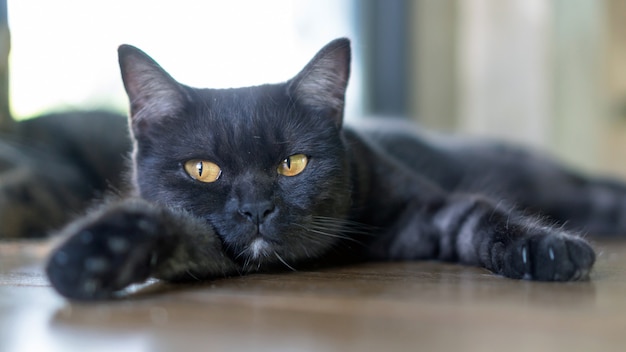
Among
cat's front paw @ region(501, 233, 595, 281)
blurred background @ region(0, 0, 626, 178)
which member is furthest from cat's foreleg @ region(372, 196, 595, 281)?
blurred background @ region(0, 0, 626, 178)

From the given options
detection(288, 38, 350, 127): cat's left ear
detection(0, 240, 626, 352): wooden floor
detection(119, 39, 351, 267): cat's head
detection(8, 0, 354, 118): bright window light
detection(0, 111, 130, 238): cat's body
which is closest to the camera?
detection(0, 240, 626, 352): wooden floor

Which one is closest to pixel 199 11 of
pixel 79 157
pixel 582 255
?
pixel 79 157

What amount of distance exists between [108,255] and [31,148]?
Answer: 1.59 meters

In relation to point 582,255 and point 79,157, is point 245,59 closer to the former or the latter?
point 79,157

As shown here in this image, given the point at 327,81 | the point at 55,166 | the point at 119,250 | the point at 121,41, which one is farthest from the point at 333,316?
the point at 121,41

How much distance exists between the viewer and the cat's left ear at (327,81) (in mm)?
1536

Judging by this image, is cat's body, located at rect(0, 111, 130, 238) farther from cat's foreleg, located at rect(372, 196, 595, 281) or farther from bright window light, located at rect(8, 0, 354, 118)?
cat's foreleg, located at rect(372, 196, 595, 281)

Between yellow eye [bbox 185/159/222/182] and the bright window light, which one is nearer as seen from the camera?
yellow eye [bbox 185/159/222/182]

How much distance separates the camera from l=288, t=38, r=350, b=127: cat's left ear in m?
1.54

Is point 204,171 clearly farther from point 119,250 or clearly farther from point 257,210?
point 119,250

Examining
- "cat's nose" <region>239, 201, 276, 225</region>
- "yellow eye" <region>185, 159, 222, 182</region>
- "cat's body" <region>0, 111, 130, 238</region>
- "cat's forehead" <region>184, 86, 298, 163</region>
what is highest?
"cat's forehead" <region>184, 86, 298, 163</region>

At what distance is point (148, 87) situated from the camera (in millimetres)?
1478

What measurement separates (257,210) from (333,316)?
377mm

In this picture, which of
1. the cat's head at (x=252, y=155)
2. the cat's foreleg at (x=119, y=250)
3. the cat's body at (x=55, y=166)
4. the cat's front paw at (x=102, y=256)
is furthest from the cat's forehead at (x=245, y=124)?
the cat's body at (x=55, y=166)
